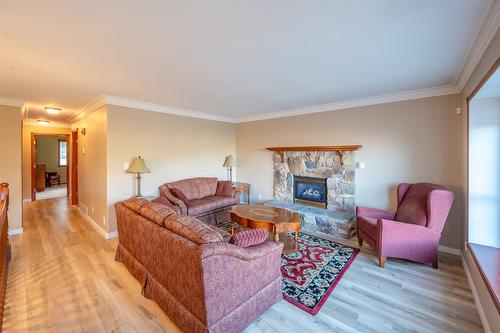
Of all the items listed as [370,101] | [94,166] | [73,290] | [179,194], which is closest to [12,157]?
[94,166]

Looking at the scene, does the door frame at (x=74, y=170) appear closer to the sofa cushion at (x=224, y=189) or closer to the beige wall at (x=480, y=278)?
the sofa cushion at (x=224, y=189)

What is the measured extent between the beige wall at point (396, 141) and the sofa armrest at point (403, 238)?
0.93m

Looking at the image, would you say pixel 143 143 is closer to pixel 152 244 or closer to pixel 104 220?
pixel 104 220

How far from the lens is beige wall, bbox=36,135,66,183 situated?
30.6 ft

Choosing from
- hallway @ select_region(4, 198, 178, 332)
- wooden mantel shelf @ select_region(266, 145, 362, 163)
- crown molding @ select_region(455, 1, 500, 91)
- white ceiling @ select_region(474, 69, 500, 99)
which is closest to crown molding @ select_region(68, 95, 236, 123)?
wooden mantel shelf @ select_region(266, 145, 362, 163)

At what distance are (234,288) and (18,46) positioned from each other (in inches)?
Answer: 119

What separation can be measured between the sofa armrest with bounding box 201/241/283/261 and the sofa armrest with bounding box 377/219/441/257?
160cm

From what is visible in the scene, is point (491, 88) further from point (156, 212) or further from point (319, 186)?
point (156, 212)

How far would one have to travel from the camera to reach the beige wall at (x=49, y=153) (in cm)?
932

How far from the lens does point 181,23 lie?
1.74 metres

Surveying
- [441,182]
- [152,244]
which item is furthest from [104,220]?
[441,182]

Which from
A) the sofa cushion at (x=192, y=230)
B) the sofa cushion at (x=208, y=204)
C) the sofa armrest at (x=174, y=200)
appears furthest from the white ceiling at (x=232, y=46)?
the sofa cushion at (x=208, y=204)

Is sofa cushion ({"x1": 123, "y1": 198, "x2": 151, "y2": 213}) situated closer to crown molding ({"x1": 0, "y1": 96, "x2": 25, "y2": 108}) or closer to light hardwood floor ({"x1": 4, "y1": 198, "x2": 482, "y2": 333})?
light hardwood floor ({"x1": 4, "y1": 198, "x2": 482, "y2": 333})

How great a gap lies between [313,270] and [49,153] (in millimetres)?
12097
